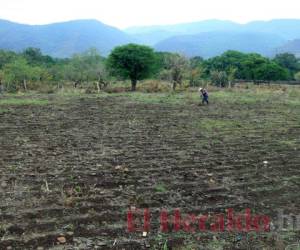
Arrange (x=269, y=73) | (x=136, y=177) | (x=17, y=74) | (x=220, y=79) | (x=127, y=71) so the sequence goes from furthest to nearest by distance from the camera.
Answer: (x=269, y=73)
(x=220, y=79)
(x=17, y=74)
(x=127, y=71)
(x=136, y=177)

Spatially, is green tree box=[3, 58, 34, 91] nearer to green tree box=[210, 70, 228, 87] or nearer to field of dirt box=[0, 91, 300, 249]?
green tree box=[210, 70, 228, 87]

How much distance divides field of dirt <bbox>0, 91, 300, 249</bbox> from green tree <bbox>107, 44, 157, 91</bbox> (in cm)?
2017

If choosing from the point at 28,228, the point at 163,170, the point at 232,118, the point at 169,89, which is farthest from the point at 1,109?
the point at 169,89

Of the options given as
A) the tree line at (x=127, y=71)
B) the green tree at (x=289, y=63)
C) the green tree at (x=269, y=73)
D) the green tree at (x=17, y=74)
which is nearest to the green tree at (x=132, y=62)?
the tree line at (x=127, y=71)

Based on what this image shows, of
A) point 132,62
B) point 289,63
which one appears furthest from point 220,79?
point 289,63

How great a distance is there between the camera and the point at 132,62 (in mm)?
36750

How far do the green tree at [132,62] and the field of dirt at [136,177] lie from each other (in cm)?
2017

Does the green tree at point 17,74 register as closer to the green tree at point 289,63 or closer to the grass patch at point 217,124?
the grass patch at point 217,124

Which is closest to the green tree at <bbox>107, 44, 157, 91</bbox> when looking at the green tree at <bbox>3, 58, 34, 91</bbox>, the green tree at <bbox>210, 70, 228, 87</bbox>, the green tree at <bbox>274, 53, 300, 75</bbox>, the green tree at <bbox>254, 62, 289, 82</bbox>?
the green tree at <bbox>3, 58, 34, 91</bbox>

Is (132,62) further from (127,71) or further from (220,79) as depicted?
(220,79)

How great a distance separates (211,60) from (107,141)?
2381 inches

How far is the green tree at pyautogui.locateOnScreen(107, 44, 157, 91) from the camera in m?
36.8

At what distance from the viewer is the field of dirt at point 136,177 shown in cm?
587

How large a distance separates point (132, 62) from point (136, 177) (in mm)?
29003
